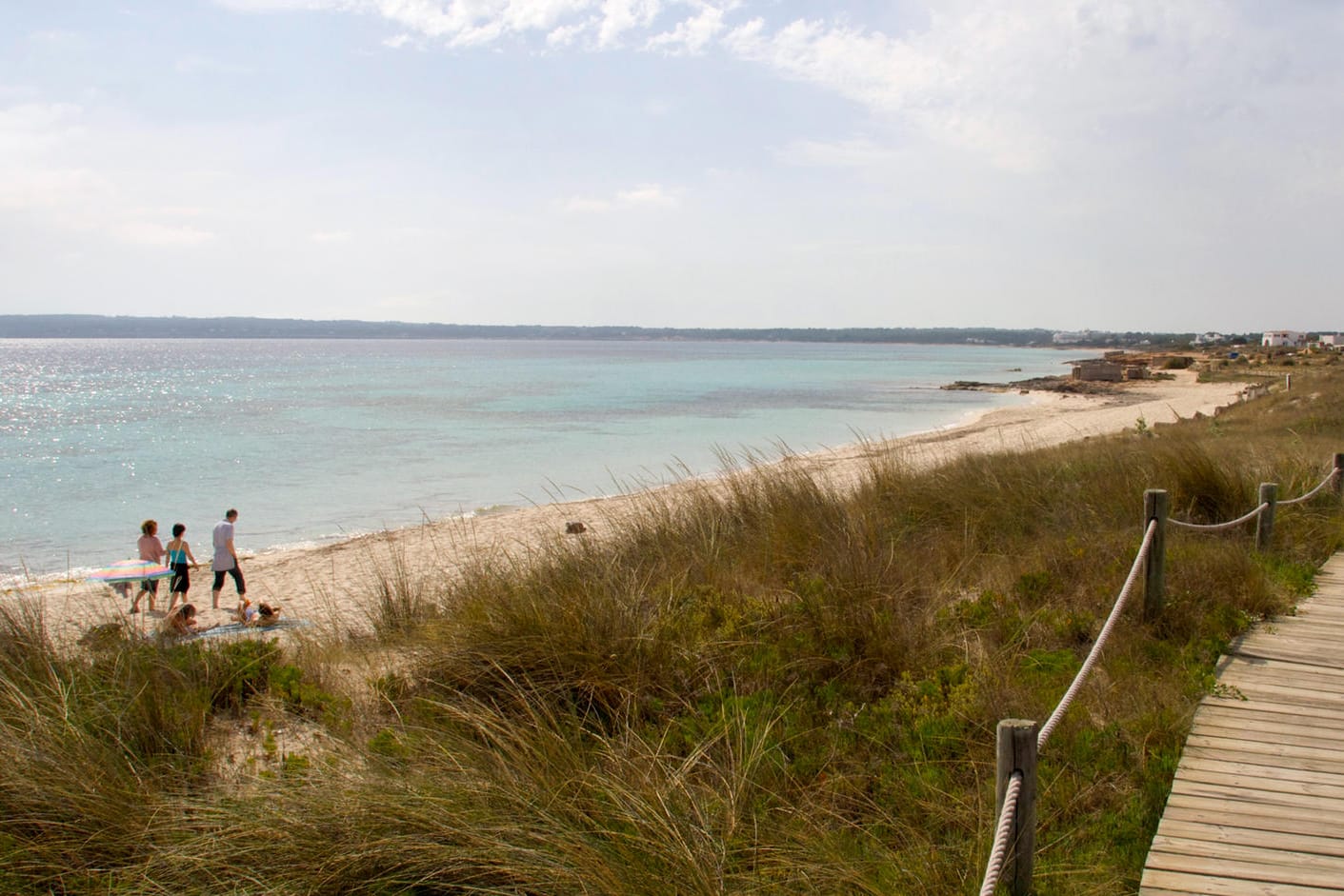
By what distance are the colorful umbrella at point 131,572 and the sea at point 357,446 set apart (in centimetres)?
55

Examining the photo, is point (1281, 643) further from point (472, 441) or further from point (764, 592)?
point (472, 441)

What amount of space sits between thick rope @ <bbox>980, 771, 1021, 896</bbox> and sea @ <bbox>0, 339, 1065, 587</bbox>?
7672mm

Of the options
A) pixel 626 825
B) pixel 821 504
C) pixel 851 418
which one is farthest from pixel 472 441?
pixel 626 825

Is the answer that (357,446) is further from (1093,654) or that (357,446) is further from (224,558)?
(1093,654)

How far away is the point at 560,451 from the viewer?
31891 millimetres

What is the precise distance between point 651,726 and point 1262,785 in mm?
2793

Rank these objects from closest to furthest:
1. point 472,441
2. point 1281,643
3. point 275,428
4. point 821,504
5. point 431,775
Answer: point 431,775 → point 1281,643 → point 821,504 → point 472,441 → point 275,428

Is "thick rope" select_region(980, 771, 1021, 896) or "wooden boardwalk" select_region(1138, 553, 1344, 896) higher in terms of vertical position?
"thick rope" select_region(980, 771, 1021, 896)

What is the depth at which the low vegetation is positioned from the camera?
3166mm

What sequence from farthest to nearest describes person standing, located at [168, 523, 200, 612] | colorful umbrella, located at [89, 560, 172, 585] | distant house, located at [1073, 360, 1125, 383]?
distant house, located at [1073, 360, 1125, 383] → person standing, located at [168, 523, 200, 612] → colorful umbrella, located at [89, 560, 172, 585]

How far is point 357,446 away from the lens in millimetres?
33844

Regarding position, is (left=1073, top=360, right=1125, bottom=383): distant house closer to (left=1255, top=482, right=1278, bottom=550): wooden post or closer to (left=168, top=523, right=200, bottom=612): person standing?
(left=1255, top=482, right=1278, bottom=550): wooden post

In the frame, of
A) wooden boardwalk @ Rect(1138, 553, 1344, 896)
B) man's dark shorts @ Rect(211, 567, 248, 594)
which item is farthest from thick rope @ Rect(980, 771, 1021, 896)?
man's dark shorts @ Rect(211, 567, 248, 594)

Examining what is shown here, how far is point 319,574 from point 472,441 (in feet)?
66.7
